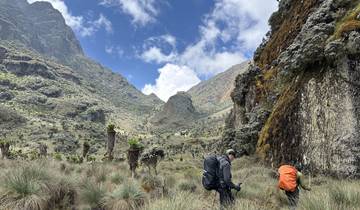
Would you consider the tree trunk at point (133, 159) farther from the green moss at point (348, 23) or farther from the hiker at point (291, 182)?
the hiker at point (291, 182)

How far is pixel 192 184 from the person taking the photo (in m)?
17.7

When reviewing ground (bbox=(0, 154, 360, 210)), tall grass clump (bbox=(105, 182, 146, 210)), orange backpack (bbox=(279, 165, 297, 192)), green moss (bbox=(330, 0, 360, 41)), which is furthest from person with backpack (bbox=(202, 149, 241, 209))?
green moss (bbox=(330, 0, 360, 41))

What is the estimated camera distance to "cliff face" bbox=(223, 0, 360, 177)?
15.5m

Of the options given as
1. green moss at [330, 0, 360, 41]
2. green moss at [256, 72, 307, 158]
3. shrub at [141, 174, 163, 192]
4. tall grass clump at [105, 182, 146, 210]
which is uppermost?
green moss at [330, 0, 360, 41]

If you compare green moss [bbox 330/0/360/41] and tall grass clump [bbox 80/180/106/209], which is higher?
green moss [bbox 330/0/360/41]

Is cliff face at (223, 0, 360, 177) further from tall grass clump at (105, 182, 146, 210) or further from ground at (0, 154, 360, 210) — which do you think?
tall grass clump at (105, 182, 146, 210)

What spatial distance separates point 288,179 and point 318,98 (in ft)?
27.6

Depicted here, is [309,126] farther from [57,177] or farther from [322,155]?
[57,177]

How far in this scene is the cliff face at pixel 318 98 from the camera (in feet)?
51.0

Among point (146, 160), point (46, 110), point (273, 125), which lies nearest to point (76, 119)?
point (46, 110)

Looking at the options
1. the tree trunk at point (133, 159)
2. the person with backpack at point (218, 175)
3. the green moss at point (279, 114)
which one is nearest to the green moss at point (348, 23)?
the green moss at point (279, 114)

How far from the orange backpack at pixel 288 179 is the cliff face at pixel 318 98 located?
18.0 feet

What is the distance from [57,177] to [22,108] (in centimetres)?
16680

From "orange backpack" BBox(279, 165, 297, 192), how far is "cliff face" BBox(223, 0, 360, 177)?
548 cm
